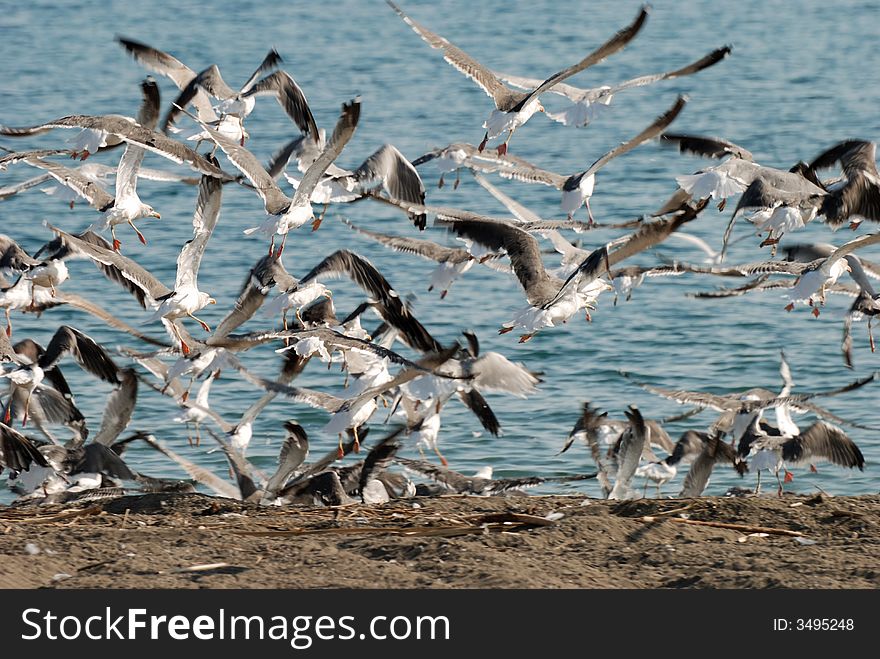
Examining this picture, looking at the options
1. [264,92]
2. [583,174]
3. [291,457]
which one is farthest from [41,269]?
[583,174]

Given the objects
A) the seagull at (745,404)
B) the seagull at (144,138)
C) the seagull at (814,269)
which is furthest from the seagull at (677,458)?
the seagull at (144,138)

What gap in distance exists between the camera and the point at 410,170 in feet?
32.1

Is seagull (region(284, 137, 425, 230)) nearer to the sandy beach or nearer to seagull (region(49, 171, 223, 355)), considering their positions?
seagull (region(49, 171, 223, 355))

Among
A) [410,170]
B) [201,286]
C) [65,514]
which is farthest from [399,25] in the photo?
[65,514]

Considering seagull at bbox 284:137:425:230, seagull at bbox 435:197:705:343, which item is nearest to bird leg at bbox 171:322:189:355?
seagull at bbox 284:137:425:230

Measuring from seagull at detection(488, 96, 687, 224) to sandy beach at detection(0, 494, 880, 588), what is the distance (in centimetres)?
223

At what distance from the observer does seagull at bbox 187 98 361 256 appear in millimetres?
8219

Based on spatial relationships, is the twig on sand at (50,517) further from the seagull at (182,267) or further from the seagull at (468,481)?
the seagull at (468,481)

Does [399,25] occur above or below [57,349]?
above

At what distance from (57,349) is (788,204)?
16.2 feet

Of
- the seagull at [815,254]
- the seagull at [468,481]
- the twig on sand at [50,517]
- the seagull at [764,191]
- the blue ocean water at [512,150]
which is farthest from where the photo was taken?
the blue ocean water at [512,150]

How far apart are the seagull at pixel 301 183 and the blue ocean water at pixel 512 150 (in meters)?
2.69

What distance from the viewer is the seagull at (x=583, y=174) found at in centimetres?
842

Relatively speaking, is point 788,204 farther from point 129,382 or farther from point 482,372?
point 129,382
